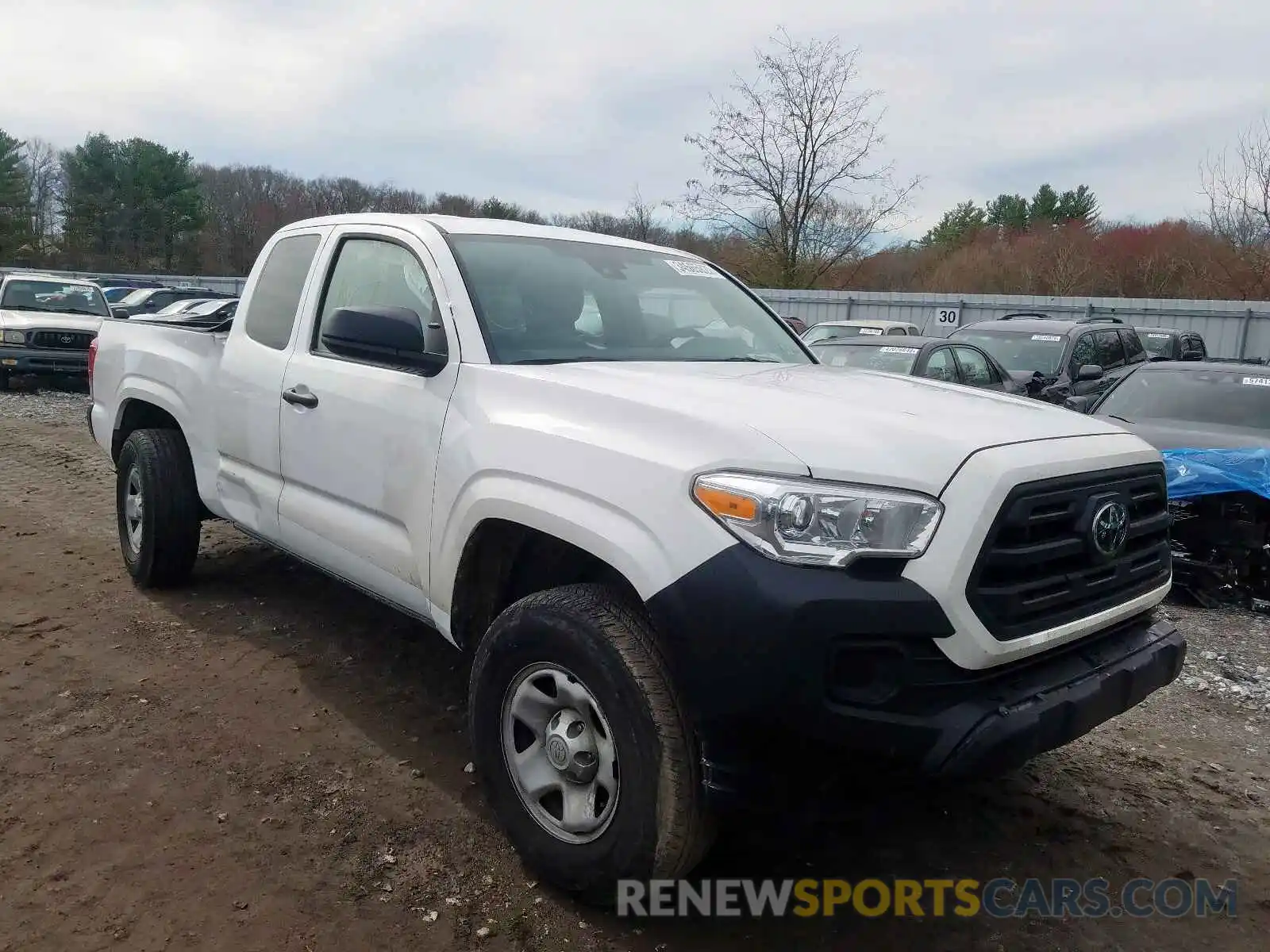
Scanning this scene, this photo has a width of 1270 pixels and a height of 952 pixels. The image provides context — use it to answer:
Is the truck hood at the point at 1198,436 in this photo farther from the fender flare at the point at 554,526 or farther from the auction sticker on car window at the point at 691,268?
the fender flare at the point at 554,526

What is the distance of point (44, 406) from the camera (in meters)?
13.6

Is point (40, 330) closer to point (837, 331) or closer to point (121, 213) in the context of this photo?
point (837, 331)

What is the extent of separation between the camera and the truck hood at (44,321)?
14492mm

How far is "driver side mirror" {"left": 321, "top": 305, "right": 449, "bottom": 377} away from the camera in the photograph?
3.10 meters

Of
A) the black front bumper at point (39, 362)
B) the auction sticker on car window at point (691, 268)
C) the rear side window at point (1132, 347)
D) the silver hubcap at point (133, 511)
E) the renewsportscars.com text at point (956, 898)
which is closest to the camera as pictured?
the renewsportscars.com text at point (956, 898)

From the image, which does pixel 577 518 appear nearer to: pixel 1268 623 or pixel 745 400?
pixel 745 400

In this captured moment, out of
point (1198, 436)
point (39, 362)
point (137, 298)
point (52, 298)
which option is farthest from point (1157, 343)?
point (137, 298)

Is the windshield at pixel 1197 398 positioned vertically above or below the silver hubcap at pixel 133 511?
above

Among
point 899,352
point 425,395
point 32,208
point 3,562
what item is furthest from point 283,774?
point 32,208

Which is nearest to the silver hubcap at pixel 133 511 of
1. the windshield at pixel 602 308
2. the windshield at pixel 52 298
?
the windshield at pixel 602 308

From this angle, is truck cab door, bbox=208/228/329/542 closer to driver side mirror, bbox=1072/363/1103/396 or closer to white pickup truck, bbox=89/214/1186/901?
white pickup truck, bbox=89/214/1186/901

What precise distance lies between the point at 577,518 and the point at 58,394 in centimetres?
1578

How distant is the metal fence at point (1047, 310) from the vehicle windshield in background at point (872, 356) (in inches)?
385

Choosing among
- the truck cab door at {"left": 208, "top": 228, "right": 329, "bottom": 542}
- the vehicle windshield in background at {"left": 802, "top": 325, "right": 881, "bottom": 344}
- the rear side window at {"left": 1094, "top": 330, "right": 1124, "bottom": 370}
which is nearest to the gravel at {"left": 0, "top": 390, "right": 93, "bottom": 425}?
the truck cab door at {"left": 208, "top": 228, "right": 329, "bottom": 542}
